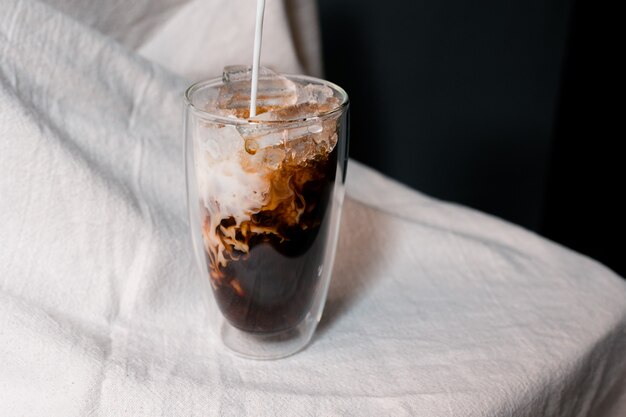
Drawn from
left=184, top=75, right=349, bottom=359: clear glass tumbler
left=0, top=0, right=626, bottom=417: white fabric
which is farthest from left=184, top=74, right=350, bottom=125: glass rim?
left=0, top=0, right=626, bottom=417: white fabric

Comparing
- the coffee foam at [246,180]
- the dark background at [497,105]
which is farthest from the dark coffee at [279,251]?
the dark background at [497,105]

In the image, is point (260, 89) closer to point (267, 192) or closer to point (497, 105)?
point (267, 192)

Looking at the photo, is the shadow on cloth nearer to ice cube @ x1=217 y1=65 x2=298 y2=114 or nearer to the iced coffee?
the iced coffee

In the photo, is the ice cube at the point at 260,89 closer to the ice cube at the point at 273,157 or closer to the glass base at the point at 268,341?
the ice cube at the point at 273,157

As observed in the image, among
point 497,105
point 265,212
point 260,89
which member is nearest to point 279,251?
point 265,212

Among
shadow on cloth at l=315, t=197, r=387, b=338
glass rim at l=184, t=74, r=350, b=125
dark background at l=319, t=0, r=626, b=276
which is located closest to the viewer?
glass rim at l=184, t=74, r=350, b=125

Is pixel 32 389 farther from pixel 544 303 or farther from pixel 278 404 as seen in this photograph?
pixel 544 303

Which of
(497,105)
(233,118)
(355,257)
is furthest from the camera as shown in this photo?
(497,105)
